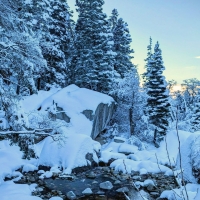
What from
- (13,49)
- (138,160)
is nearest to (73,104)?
(138,160)

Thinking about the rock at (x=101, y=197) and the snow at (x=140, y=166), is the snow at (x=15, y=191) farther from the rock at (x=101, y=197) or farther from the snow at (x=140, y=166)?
the snow at (x=140, y=166)

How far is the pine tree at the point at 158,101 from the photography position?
18203mm

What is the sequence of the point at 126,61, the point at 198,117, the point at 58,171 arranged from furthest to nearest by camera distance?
the point at 126,61, the point at 198,117, the point at 58,171

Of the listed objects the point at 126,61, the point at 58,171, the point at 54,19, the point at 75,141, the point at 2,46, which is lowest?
the point at 58,171

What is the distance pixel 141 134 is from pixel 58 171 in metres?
11.9

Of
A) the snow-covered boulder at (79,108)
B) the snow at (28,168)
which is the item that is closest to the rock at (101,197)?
the snow at (28,168)

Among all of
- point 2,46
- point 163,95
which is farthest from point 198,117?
point 2,46

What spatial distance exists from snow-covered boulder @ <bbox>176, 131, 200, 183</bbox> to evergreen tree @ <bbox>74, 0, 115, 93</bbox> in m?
12.0

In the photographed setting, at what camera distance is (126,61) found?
23.3 meters

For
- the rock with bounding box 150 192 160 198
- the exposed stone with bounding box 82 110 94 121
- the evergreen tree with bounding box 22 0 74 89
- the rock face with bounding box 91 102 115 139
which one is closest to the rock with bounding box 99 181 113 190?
the rock with bounding box 150 192 160 198

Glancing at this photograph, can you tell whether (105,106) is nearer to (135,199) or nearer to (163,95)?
(163,95)

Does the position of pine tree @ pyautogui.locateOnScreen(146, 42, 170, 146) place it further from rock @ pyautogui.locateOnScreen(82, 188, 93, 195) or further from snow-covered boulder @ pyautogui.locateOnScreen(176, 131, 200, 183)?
rock @ pyautogui.locateOnScreen(82, 188, 93, 195)

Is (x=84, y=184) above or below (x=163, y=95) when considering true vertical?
below

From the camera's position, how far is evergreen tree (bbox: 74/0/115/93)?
19172mm
